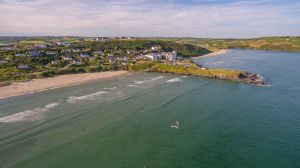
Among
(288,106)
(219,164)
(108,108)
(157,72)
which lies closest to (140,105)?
(108,108)

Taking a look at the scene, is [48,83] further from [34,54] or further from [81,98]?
[34,54]

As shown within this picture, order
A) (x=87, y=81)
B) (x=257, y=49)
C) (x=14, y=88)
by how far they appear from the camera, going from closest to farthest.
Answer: (x=14, y=88) < (x=87, y=81) < (x=257, y=49)

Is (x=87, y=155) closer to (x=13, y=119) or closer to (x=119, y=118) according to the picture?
(x=119, y=118)

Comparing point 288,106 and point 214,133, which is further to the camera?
point 288,106

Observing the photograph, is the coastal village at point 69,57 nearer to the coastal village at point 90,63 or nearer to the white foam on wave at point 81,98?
the coastal village at point 90,63

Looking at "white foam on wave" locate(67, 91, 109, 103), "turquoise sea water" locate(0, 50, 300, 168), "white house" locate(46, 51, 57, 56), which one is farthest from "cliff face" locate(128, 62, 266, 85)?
"white foam on wave" locate(67, 91, 109, 103)

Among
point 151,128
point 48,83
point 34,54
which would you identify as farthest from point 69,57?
point 151,128

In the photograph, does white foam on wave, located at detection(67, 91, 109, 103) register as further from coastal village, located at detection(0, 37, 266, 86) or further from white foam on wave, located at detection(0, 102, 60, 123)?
coastal village, located at detection(0, 37, 266, 86)
